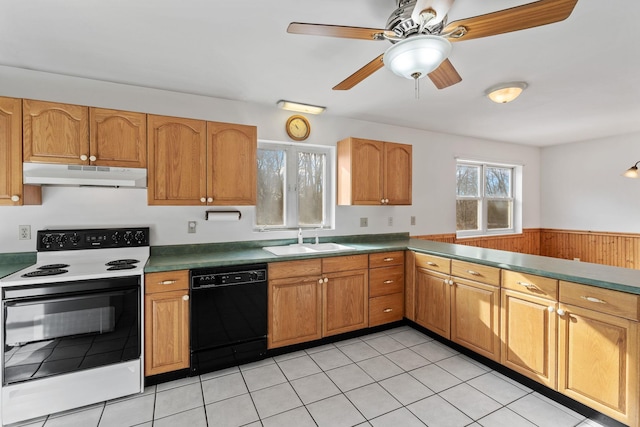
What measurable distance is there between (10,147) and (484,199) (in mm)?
5471

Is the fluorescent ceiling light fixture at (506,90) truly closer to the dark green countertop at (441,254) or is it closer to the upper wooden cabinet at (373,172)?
the upper wooden cabinet at (373,172)

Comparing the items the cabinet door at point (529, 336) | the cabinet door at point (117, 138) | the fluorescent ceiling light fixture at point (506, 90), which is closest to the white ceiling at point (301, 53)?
the fluorescent ceiling light fixture at point (506, 90)

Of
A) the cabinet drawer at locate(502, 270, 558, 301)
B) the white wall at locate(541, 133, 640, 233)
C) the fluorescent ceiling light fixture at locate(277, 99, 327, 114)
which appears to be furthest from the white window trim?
the fluorescent ceiling light fixture at locate(277, 99, 327, 114)

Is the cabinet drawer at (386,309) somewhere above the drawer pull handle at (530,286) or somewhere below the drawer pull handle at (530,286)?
below

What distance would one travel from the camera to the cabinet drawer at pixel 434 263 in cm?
278

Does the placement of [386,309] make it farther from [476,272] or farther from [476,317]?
[476,272]

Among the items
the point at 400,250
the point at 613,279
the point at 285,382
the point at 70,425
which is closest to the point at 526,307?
the point at 613,279

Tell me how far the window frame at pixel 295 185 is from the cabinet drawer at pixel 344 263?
0.69 m

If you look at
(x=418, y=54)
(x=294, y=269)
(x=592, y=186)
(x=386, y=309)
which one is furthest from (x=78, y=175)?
(x=592, y=186)

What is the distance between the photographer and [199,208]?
2.86m

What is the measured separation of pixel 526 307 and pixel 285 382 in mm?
1845

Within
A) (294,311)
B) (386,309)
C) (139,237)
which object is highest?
(139,237)

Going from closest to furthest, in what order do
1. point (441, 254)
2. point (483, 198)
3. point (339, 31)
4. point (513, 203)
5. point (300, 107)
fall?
point (339, 31)
point (441, 254)
point (300, 107)
point (483, 198)
point (513, 203)

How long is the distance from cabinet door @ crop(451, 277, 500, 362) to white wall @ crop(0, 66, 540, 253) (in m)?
1.38
